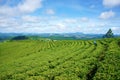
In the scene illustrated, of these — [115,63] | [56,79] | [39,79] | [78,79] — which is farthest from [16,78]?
[115,63]

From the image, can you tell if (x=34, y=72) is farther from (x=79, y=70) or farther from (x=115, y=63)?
(x=115, y=63)

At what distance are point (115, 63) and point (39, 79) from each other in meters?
17.5

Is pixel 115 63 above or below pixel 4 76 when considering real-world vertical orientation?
above

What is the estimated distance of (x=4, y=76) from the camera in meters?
36.1

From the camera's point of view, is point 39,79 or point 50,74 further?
point 50,74

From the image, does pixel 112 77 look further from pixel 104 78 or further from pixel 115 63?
pixel 115 63

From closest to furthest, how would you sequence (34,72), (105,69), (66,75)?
1. (66,75)
2. (105,69)
3. (34,72)

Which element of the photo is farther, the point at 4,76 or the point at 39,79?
the point at 4,76

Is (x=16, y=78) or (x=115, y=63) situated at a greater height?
(x=115, y=63)

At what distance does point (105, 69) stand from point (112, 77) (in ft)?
15.3

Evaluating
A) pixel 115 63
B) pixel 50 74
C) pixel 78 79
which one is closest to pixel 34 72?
pixel 50 74

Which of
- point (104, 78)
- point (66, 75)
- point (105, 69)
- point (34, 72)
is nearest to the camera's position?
point (104, 78)

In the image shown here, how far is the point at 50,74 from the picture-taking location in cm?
3366

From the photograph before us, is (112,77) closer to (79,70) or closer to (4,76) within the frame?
(79,70)
